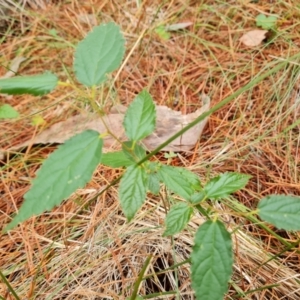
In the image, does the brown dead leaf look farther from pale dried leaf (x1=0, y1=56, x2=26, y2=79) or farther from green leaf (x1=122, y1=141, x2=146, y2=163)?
green leaf (x1=122, y1=141, x2=146, y2=163)

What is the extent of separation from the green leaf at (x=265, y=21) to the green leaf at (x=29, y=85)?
136 centimetres

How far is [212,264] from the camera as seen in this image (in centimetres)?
85

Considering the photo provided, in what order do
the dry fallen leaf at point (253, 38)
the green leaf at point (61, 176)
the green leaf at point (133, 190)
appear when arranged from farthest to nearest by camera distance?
1. the dry fallen leaf at point (253, 38)
2. the green leaf at point (133, 190)
3. the green leaf at point (61, 176)

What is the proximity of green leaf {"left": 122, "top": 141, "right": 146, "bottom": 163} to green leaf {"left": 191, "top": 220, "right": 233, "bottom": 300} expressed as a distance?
0.20 meters

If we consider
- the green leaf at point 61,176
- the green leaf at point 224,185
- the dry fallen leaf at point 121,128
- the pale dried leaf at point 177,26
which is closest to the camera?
the green leaf at point 61,176

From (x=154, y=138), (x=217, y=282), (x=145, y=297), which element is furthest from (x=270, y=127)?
(x=217, y=282)

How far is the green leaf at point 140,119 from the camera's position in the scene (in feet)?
3.09

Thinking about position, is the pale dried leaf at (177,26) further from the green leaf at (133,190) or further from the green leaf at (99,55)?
the green leaf at (133,190)

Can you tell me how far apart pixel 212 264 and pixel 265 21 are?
56.5 inches

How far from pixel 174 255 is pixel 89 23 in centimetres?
134

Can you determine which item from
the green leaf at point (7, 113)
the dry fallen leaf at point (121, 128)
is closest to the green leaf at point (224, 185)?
the dry fallen leaf at point (121, 128)

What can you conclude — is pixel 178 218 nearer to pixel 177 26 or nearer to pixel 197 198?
pixel 197 198

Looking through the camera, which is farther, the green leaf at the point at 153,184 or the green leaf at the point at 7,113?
the green leaf at the point at 7,113

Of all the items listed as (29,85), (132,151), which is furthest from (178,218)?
(29,85)
